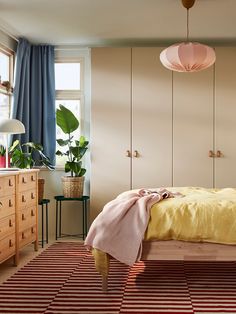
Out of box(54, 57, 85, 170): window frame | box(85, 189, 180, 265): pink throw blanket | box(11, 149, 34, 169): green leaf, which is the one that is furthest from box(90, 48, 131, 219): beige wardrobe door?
box(85, 189, 180, 265): pink throw blanket

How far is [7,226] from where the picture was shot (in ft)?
14.4

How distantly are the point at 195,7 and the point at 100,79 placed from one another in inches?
65.0

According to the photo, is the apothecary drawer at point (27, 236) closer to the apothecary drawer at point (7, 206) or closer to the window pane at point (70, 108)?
the apothecary drawer at point (7, 206)

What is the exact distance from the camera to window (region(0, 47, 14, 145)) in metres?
5.82

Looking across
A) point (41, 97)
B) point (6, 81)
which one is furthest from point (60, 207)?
point (6, 81)

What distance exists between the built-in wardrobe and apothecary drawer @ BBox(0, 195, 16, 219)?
1652mm

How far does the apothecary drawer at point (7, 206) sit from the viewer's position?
13.8 feet

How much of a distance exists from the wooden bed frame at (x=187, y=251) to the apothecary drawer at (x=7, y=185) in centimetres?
128

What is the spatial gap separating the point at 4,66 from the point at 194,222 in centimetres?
345

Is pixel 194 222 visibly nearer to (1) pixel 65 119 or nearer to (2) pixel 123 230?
(2) pixel 123 230

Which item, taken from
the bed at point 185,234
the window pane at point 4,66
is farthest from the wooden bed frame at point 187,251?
the window pane at point 4,66

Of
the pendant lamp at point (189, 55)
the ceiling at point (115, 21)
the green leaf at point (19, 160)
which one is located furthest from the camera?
the green leaf at point (19, 160)

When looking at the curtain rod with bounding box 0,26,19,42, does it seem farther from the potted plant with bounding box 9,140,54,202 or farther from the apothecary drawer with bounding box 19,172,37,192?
the apothecary drawer with bounding box 19,172,37,192

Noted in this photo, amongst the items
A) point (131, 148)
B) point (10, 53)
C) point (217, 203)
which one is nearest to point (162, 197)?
point (217, 203)
